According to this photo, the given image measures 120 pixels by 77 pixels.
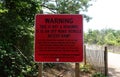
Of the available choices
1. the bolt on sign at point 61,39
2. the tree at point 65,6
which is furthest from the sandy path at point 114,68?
the bolt on sign at point 61,39

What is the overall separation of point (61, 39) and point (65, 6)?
10225mm

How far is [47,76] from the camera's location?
1405cm

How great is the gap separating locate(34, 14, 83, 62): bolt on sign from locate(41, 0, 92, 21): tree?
9.91 meters

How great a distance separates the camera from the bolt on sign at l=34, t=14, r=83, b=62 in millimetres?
7684

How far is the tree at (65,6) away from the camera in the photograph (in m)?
17.8

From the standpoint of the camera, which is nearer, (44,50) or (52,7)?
(44,50)

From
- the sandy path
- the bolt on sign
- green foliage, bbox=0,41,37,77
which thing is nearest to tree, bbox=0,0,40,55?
green foliage, bbox=0,41,37,77

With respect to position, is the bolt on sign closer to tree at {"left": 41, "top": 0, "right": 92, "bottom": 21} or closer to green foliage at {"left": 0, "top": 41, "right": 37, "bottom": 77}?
green foliage at {"left": 0, "top": 41, "right": 37, "bottom": 77}

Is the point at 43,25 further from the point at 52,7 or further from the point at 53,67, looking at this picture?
the point at 52,7

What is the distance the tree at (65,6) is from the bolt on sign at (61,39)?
991 cm

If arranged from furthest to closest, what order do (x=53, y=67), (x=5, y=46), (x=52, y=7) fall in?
(x=52, y=7) → (x=53, y=67) → (x=5, y=46)

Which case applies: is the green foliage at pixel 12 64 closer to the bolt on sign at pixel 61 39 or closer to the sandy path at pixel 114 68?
the bolt on sign at pixel 61 39

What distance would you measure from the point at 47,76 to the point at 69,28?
664 centimetres

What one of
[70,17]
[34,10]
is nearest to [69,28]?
[70,17]
